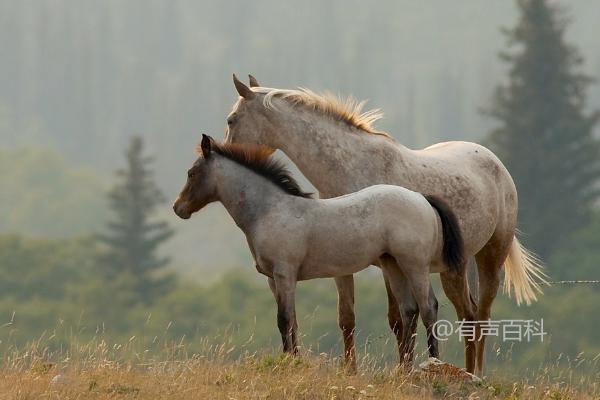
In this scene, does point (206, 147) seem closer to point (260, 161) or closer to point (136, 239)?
point (260, 161)

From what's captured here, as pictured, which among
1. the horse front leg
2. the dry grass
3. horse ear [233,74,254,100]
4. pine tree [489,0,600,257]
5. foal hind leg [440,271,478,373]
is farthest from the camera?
pine tree [489,0,600,257]

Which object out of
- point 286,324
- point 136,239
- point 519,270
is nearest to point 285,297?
point 286,324

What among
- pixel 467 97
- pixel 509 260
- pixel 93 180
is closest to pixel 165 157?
pixel 93 180

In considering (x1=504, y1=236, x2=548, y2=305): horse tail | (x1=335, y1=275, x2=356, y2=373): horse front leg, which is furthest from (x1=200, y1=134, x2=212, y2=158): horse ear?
(x1=504, y1=236, x2=548, y2=305): horse tail

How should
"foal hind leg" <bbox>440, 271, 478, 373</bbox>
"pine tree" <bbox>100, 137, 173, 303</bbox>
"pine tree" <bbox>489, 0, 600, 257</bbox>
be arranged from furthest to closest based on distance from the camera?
1. "pine tree" <bbox>100, 137, 173, 303</bbox>
2. "pine tree" <bbox>489, 0, 600, 257</bbox>
3. "foal hind leg" <bbox>440, 271, 478, 373</bbox>

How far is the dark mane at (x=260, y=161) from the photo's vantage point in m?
8.84

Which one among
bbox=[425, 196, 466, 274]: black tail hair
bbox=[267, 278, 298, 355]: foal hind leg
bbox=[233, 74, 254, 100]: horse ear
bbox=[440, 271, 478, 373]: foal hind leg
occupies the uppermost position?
bbox=[233, 74, 254, 100]: horse ear

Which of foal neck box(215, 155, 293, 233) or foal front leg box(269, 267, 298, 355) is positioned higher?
foal neck box(215, 155, 293, 233)

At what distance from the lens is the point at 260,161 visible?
29.3 ft

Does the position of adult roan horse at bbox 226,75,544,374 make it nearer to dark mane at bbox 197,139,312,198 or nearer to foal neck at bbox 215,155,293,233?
dark mane at bbox 197,139,312,198

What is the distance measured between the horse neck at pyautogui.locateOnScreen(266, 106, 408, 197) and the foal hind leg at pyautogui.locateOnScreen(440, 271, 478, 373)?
51.6 inches

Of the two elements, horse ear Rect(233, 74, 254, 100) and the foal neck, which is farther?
horse ear Rect(233, 74, 254, 100)

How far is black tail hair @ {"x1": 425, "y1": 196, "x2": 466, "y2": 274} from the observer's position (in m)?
8.79

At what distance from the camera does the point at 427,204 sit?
868cm
